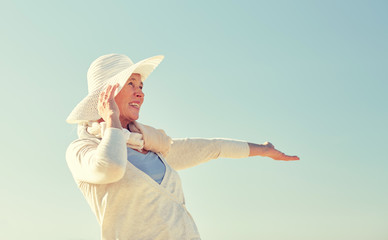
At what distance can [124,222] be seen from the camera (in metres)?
3.78

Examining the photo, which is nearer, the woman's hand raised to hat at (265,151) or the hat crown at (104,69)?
the hat crown at (104,69)

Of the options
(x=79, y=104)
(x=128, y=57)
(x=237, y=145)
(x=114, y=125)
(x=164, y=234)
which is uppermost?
(x=128, y=57)

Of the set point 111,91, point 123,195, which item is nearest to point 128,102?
point 111,91

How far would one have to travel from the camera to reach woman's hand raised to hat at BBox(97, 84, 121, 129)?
377 centimetres

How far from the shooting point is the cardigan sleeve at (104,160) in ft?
11.5

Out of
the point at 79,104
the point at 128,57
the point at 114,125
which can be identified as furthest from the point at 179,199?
the point at 128,57

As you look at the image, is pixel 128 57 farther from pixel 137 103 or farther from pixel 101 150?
pixel 101 150

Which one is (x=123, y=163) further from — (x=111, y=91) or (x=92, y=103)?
(x=92, y=103)

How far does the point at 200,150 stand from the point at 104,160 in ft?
5.44

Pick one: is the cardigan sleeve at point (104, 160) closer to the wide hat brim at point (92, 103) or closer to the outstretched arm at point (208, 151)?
the wide hat brim at point (92, 103)

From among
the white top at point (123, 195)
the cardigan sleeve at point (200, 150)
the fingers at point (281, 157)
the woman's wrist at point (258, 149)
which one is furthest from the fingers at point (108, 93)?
the fingers at point (281, 157)

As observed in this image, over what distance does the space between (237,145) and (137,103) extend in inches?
48.6

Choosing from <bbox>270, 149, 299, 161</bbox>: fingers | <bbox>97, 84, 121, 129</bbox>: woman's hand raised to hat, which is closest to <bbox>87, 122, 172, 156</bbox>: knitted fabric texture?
<bbox>97, 84, 121, 129</bbox>: woman's hand raised to hat

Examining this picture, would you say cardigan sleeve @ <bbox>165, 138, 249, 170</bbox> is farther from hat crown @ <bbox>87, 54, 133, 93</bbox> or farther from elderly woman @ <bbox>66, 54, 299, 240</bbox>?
hat crown @ <bbox>87, 54, 133, 93</bbox>
